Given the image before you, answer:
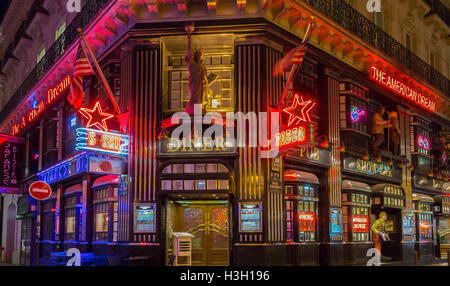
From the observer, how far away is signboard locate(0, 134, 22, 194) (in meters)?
27.4

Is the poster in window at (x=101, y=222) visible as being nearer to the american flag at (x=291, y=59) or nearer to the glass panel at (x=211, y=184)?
the glass panel at (x=211, y=184)

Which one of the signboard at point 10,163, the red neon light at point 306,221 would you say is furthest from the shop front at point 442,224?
the signboard at point 10,163

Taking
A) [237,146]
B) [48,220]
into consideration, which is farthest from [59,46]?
[237,146]

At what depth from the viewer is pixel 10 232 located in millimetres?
32438

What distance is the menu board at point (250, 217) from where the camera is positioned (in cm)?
1568

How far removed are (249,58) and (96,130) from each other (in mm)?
5154

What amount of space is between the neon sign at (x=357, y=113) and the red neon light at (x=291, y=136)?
5575 millimetres

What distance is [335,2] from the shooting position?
19.3 meters

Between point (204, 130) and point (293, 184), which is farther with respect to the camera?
point (293, 184)

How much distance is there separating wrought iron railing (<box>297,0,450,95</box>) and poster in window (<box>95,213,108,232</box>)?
10261 mm
